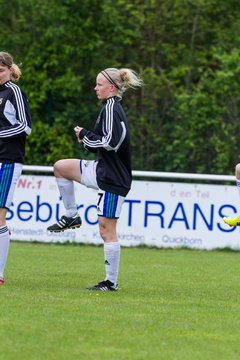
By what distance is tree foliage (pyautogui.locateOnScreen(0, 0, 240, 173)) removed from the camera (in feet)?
65.4

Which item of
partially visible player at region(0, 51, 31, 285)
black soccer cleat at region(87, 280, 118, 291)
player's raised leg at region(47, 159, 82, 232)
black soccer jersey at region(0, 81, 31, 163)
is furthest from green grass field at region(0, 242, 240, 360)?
black soccer jersey at region(0, 81, 31, 163)

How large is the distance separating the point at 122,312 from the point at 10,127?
2.21 metres

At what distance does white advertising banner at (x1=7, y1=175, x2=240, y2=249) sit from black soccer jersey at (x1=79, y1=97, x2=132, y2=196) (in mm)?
7079

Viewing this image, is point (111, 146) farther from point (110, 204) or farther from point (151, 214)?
point (151, 214)

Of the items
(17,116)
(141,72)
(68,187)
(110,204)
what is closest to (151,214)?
(141,72)

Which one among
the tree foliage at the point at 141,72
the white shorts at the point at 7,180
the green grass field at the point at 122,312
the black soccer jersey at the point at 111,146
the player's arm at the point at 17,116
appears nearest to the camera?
the green grass field at the point at 122,312

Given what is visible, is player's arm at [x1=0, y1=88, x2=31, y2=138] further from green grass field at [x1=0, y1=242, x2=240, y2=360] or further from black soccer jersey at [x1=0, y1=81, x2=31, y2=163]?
green grass field at [x1=0, y1=242, x2=240, y2=360]

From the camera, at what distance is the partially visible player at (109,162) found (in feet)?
29.6

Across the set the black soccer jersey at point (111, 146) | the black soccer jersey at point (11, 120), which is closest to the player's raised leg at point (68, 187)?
the black soccer jersey at point (111, 146)

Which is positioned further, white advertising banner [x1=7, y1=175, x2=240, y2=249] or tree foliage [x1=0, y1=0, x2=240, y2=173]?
tree foliage [x1=0, y1=0, x2=240, y2=173]

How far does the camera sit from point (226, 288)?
1012 centimetres

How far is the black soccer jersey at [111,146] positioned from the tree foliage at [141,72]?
996 centimetres

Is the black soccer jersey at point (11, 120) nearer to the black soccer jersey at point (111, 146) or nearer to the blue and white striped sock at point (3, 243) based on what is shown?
the black soccer jersey at point (111, 146)

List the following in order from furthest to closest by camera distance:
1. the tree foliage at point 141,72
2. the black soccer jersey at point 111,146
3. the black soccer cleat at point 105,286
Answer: the tree foliage at point 141,72, the black soccer cleat at point 105,286, the black soccer jersey at point 111,146
